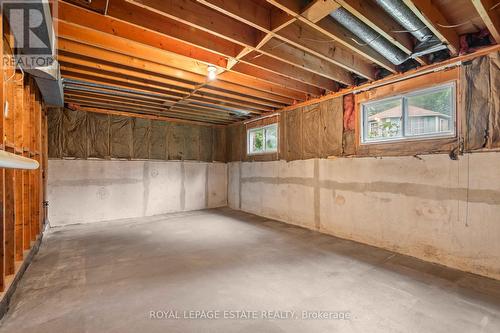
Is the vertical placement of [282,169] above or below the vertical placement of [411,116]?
below

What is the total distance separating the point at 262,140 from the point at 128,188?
3388 millimetres

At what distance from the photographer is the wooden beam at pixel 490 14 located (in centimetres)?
188

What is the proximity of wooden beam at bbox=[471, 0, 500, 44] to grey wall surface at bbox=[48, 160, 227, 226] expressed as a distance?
584 centimetres

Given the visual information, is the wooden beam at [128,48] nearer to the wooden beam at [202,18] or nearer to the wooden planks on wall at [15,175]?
the wooden planks on wall at [15,175]

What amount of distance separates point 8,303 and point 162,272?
4.00 ft

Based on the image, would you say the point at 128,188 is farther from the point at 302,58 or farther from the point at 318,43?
the point at 318,43

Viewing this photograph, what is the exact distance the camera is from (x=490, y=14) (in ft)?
6.73

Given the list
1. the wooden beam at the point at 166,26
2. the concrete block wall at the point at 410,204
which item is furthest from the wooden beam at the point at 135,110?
the wooden beam at the point at 166,26

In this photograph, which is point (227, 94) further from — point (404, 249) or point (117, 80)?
point (404, 249)

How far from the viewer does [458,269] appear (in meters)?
2.68

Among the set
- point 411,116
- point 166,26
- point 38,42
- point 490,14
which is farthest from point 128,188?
point 490,14

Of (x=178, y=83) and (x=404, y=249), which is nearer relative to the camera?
(x=404, y=249)

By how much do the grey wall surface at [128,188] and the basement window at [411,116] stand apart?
4.38 m

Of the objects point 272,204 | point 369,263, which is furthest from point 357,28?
point 272,204
